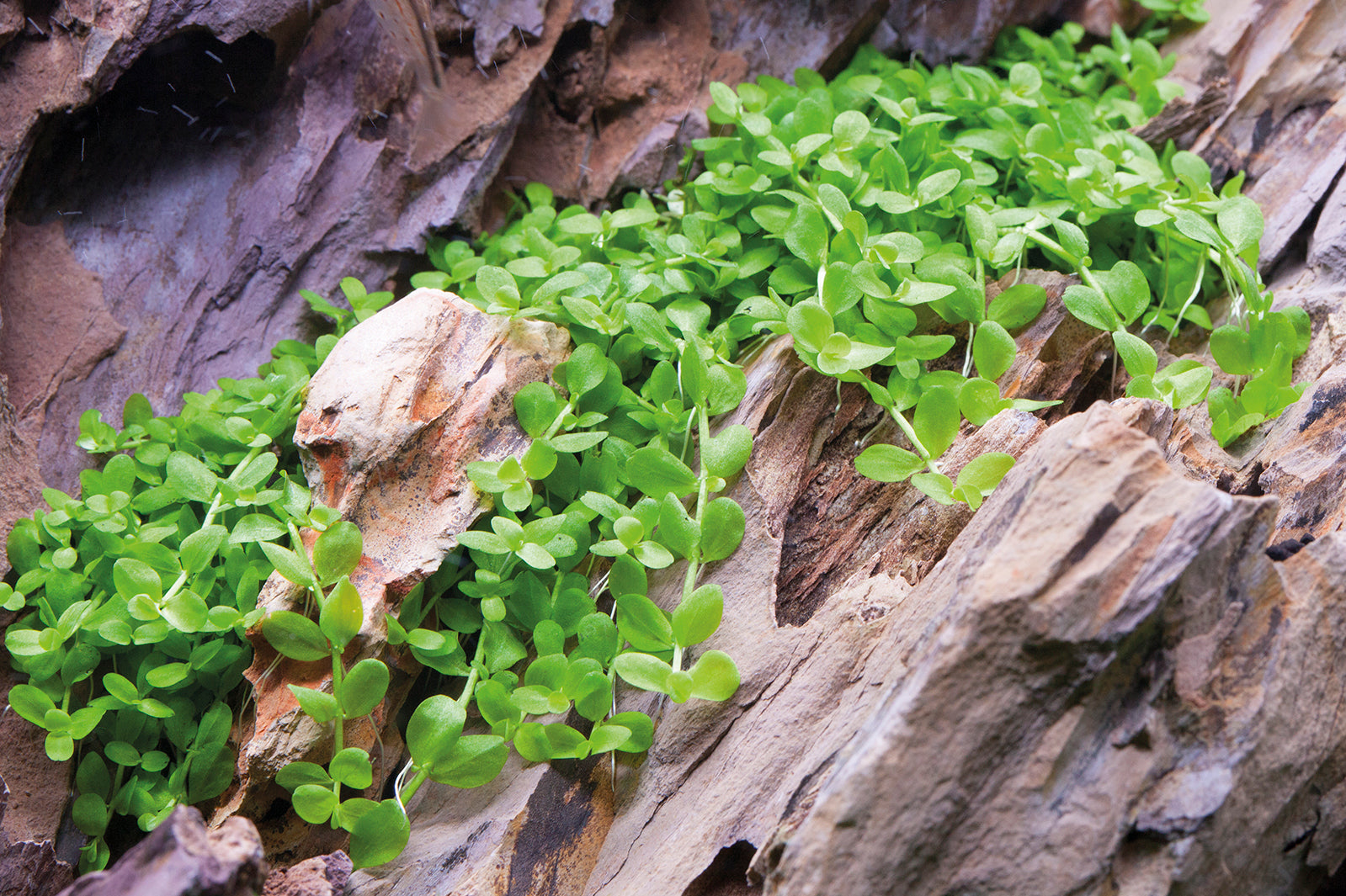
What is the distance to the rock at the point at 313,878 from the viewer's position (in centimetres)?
146

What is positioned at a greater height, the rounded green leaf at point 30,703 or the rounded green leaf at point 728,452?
the rounded green leaf at point 30,703

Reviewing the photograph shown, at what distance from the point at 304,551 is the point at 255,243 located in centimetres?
143

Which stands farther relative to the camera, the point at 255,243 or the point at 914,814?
the point at 255,243

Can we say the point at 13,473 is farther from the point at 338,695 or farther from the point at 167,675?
the point at 338,695

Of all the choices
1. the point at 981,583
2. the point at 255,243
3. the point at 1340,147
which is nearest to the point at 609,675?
the point at 981,583

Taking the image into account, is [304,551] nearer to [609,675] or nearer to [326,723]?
[326,723]

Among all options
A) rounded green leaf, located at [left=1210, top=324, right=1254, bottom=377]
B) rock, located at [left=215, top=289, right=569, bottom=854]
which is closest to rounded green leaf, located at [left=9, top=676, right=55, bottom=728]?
rock, located at [left=215, top=289, right=569, bottom=854]

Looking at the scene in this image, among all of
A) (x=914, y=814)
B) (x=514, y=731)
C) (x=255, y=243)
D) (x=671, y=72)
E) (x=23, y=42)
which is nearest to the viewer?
(x=914, y=814)

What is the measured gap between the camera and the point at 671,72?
306 cm

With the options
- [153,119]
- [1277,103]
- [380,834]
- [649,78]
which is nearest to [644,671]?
[380,834]

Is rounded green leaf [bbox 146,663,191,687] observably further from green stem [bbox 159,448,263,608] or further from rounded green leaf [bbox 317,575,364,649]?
rounded green leaf [bbox 317,575,364,649]

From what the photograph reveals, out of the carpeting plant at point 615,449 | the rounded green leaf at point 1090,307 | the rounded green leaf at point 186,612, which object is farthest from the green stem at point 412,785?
the rounded green leaf at point 1090,307

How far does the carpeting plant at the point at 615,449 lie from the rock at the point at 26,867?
8 cm

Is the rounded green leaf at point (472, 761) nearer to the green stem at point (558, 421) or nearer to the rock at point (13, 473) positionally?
the green stem at point (558, 421)
